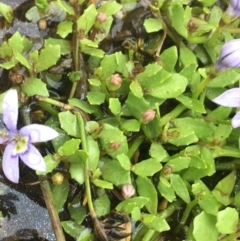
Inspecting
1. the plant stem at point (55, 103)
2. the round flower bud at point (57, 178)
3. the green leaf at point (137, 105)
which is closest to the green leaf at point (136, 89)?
the green leaf at point (137, 105)

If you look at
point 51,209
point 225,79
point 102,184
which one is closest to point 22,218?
point 51,209

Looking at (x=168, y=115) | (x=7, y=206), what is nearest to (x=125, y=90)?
(x=168, y=115)

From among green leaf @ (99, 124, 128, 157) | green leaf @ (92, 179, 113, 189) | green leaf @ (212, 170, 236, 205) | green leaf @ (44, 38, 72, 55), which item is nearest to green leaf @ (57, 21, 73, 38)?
green leaf @ (44, 38, 72, 55)

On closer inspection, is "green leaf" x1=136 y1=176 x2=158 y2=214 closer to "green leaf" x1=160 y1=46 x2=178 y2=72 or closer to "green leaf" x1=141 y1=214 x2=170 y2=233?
"green leaf" x1=141 y1=214 x2=170 y2=233

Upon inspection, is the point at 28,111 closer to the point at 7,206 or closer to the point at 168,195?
the point at 7,206

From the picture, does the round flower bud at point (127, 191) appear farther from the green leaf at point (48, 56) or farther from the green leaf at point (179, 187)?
the green leaf at point (48, 56)

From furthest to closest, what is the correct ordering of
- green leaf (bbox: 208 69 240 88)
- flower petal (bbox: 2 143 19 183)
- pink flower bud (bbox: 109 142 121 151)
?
green leaf (bbox: 208 69 240 88)
pink flower bud (bbox: 109 142 121 151)
flower petal (bbox: 2 143 19 183)

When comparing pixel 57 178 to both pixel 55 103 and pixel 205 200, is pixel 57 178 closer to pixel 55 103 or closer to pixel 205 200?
pixel 55 103
